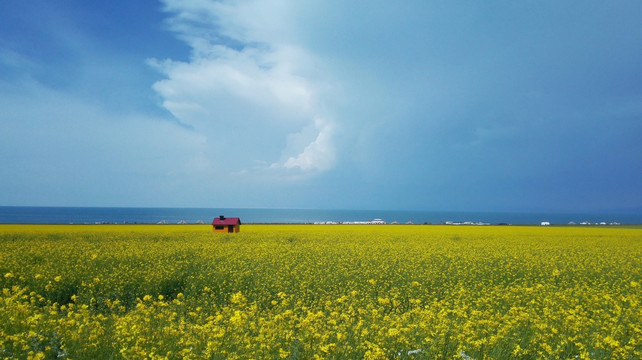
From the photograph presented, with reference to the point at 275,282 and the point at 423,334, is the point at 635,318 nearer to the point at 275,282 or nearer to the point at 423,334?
the point at 423,334

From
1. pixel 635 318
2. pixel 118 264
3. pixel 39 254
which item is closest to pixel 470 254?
pixel 635 318

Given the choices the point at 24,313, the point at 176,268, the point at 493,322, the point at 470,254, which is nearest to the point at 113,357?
the point at 24,313

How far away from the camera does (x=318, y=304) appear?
1005 cm

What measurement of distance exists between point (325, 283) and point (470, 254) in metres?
9.99

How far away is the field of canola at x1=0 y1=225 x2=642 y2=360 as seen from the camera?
5262 millimetres

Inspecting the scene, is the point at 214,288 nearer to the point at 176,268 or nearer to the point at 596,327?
the point at 176,268

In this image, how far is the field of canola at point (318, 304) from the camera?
526 cm

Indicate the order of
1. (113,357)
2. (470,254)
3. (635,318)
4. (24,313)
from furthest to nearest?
1. (470,254)
2. (635,318)
3. (24,313)
4. (113,357)

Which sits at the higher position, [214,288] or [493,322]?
[493,322]

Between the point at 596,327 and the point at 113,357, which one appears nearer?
the point at 113,357

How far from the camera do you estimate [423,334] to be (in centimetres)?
610

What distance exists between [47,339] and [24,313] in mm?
996

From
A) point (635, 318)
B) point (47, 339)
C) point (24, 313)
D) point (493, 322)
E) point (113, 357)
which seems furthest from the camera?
point (635, 318)

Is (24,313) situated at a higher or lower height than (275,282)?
higher
